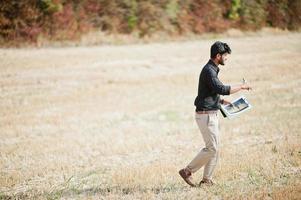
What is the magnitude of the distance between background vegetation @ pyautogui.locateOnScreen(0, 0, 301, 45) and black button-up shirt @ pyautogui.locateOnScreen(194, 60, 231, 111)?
1889 cm

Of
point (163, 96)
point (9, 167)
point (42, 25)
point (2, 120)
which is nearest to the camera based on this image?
point (9, 167)

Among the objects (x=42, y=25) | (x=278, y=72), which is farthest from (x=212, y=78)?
(x=42, y=25)

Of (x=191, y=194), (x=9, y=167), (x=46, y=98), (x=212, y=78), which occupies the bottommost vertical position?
→ (x=46, y=98)

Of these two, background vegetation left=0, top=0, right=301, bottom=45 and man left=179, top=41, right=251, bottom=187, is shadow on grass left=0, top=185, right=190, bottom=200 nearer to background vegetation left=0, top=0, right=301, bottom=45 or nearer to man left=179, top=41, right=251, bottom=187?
man left=179, top=41, right=251, bottom=187

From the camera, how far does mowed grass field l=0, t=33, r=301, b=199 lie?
9.03 metres

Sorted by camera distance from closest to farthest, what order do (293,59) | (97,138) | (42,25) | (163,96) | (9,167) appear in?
(9,167) < (97,138) < (163,96) < (293,59) < (42,25)

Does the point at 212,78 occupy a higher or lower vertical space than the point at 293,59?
higher

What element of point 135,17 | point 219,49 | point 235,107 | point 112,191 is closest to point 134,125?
point 112,191

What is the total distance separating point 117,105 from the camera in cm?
1872

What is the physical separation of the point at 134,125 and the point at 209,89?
792 centimetres

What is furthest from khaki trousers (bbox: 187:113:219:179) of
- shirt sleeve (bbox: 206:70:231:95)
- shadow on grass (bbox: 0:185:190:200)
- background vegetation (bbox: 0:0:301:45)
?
background vegetation (bbox: 0:0:301:45)

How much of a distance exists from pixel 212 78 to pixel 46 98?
1253cm

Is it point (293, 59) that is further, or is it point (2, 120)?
point (293, 59)

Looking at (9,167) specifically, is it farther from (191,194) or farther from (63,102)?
(63,102)
